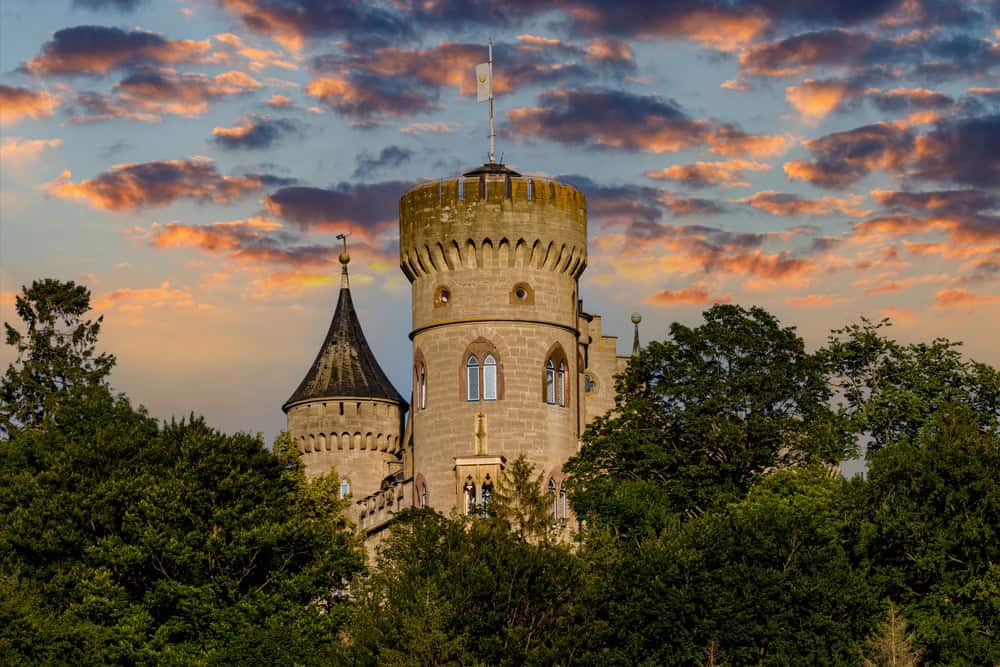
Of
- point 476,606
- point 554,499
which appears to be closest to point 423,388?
point 554,499

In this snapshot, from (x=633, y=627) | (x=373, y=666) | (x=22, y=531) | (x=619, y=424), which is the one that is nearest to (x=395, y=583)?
(x=373, y=666)

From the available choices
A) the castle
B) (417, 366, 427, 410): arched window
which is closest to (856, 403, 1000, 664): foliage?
the castle

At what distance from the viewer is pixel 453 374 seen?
8175 centimetres

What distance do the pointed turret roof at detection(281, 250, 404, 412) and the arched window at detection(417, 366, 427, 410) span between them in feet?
46.2

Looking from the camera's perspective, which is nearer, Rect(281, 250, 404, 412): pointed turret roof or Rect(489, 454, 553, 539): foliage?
Rect(489, 454, 553, 539): foliage

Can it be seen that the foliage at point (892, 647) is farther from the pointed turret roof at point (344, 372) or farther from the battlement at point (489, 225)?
the pointed turret roof at point (344, 372)

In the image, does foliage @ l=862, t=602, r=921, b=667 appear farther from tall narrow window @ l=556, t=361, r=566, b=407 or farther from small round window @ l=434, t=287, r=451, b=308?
small round window @ l=434, t=287, r=451, b=308

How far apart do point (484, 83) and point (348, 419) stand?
17694mm

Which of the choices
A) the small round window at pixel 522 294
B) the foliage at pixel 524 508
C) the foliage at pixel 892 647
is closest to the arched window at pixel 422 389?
the small round window at pixel 522 294

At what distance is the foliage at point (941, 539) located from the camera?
64.9m

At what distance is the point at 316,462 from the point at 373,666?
33.8 m

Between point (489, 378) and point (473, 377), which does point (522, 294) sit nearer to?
point (489, 378)

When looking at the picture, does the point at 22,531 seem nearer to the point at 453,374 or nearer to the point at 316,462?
the point at 453,374

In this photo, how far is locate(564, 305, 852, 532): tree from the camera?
8088 centimetres
